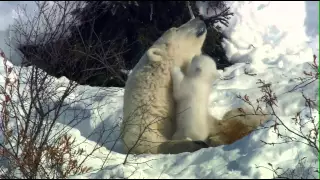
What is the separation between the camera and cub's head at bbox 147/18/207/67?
17.6 ft

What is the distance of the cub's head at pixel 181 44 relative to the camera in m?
5.38

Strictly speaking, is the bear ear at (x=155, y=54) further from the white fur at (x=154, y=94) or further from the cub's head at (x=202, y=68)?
the cub's head at (x=202, y=68)

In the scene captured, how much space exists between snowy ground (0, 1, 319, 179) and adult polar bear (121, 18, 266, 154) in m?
0.23

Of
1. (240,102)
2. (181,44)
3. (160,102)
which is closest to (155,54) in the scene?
(181,44)

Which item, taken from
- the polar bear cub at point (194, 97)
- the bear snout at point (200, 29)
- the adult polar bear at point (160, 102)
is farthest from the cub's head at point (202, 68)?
the bear snout at point (200, 29)

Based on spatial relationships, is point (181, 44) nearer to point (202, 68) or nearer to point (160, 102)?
point (202, 68)

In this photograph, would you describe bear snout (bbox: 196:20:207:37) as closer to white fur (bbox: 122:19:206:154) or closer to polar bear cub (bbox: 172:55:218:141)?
white fur (bbox: 122:19:206:154)

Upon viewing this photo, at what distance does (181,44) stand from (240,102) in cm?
140

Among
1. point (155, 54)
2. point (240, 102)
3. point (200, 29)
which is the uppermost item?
point (200, 29)

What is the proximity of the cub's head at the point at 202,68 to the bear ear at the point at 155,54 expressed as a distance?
31 cm

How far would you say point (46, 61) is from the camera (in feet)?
16.5

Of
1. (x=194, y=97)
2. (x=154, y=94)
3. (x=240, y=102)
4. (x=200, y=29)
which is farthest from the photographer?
(x=240, y=102)

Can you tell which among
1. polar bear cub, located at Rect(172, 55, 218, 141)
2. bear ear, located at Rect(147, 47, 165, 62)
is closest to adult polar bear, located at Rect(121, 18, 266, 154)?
bear ear, located at Rect(147, 47, 165, 62)

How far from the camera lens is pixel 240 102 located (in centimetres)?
646
